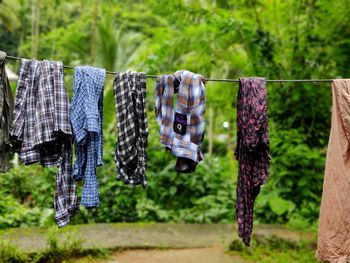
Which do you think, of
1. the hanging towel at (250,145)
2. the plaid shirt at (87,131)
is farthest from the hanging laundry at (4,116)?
the hanging towel at (250,145)

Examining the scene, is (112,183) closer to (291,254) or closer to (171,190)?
(171,190)

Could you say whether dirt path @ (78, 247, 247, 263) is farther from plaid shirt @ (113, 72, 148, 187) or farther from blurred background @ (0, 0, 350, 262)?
plaid shirt @ (113, 72, 148, 187)

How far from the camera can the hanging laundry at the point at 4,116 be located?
2631 millimetres

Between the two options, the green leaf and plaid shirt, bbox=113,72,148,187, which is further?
the green leaf

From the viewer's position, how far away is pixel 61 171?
2.80 m

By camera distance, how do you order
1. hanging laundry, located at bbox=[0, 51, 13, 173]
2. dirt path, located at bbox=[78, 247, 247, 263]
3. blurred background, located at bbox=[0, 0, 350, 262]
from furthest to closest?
blurred background, located at bbox=[0, 0, 350, 262] → dirt path, located at bbox=[78, 247, 247, 263] → hanging laundry, located at bbox=[0, 51, 13, 173]

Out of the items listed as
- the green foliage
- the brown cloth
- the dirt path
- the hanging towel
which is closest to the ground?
the dirt path

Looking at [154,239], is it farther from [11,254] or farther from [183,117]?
[183,117]

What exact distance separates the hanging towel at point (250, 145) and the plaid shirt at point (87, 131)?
97 cm

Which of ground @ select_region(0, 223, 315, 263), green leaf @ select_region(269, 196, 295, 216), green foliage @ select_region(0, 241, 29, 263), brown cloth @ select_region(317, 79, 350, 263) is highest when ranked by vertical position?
brown cloth @ select_region(317, 79, 350, 263)

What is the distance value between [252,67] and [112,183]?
8.49ft

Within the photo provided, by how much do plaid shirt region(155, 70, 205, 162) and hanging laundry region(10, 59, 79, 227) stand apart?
Answer: 62cm

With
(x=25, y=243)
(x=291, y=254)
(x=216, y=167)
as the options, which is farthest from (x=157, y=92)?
(x=216, y=167)

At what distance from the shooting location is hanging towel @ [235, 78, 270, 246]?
283 centimetres
